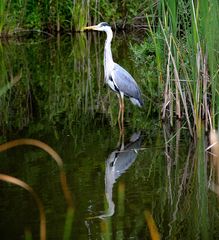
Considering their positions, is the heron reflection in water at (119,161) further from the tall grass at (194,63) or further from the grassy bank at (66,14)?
the grassy bank at (66,14)

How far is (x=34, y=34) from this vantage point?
21.0 m

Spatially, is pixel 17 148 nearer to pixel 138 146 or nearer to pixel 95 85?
pixel 138 146

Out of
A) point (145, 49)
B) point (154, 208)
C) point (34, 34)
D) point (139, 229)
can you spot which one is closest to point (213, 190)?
point (154, 208)

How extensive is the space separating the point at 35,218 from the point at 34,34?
15980 mm

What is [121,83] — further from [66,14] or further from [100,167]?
→ [66,14]

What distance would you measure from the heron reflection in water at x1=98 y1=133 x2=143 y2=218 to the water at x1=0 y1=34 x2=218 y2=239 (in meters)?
0.01

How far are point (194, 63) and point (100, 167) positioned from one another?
1487mm

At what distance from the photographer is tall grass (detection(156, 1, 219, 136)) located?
6602 millimetres

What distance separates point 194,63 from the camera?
738 cm

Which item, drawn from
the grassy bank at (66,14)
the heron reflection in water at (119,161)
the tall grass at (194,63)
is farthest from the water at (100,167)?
the grassy bank at (66,14)

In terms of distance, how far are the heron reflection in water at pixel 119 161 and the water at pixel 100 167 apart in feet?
0.03

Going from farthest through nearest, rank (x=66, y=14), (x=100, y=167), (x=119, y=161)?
1. (x=66, y=14)
2. (x=119, y=161)
3. (x=100, y=167)

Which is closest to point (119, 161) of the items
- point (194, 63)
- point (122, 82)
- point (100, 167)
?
point (100, 167)

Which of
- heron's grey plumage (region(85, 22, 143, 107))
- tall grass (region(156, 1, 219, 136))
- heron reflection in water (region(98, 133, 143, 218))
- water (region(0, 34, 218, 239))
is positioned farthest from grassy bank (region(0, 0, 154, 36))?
heron reflection in water (region(98, 133, 143, 218))
